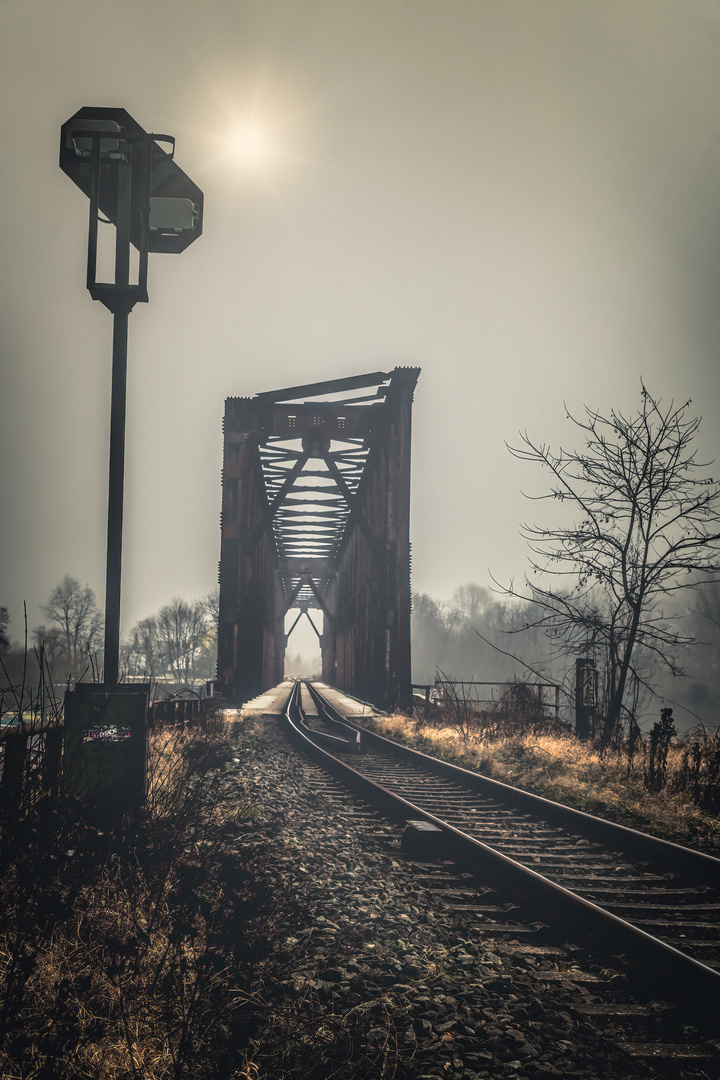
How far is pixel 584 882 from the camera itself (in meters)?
4.72

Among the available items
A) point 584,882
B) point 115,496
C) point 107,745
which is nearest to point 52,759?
point 107,745

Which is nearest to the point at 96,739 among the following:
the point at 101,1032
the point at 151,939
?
the point at 151,939

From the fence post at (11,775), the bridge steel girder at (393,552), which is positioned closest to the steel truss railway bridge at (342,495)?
the bridge steel girder at (393,552)

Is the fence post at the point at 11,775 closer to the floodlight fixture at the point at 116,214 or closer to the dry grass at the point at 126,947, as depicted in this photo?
the dry grass at the point at 126,947

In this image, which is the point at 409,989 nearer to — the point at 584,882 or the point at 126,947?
the point at 126,947

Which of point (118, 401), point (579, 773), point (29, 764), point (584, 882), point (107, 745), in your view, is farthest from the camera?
point (579, 773)

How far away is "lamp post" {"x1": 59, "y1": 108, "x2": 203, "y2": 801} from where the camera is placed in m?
4.48

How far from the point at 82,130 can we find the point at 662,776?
30.5 feet

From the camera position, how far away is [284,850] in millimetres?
4895

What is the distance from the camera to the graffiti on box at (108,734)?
4473 mm

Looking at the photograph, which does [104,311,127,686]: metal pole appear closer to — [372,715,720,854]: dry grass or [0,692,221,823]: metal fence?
[0,692,221,823]: metal fence

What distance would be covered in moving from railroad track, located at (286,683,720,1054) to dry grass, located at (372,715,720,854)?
0.90 metres

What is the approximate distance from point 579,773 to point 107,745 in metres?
6.99

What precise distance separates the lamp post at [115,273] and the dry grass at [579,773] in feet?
17.2
